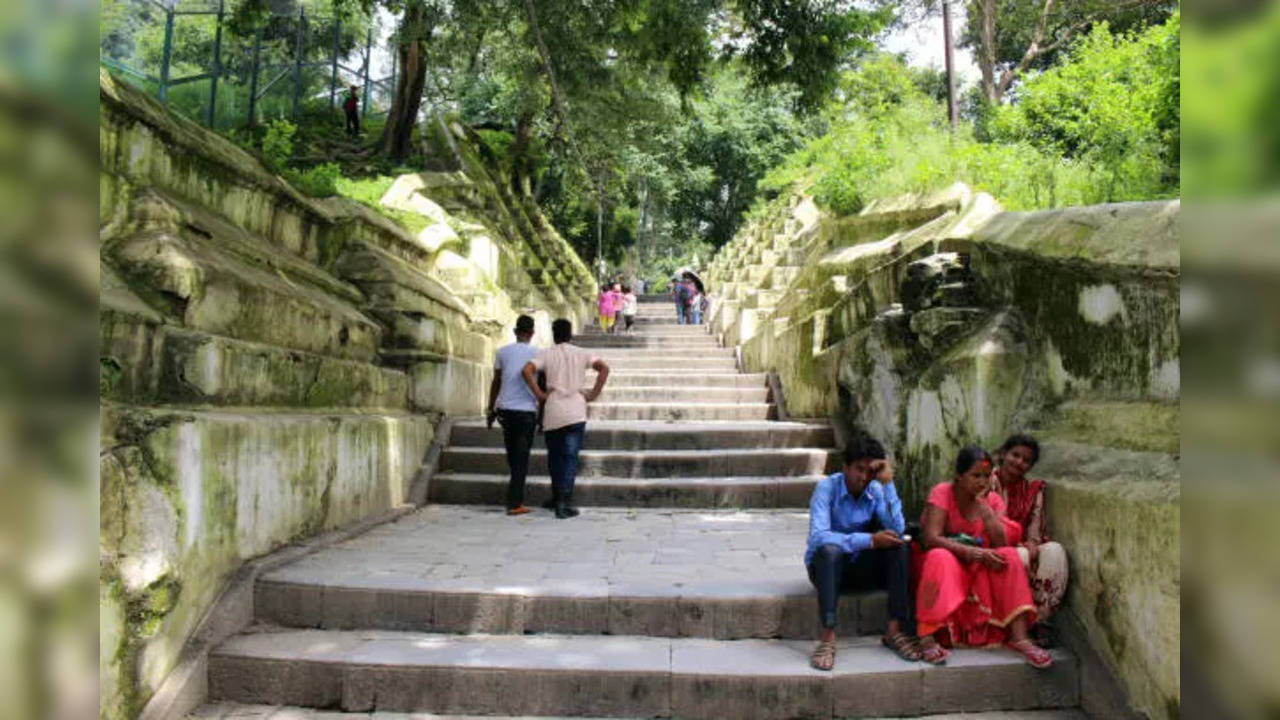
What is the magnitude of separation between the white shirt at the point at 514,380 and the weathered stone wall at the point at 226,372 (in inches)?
38.5

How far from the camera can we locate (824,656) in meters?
3.74

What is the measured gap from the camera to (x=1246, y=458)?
2.50ft

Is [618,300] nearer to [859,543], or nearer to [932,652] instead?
[859,543]

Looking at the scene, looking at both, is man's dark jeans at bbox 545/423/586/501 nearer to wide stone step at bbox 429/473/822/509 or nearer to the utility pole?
wide stone step at bbox 429/473/822/509

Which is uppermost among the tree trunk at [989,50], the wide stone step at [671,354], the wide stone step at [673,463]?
the tree trunk at [989,50]

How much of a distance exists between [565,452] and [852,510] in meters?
3.15

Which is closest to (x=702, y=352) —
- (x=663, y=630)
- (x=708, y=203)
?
(x=663, y=630)

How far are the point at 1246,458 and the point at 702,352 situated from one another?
44.3ft

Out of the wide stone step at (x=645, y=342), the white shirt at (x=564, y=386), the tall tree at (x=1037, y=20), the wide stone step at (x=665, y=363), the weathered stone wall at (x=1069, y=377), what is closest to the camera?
the weathered stone wall at (x=1069, y=377)

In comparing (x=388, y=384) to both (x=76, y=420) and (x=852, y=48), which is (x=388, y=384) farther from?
(x=76, y=420)

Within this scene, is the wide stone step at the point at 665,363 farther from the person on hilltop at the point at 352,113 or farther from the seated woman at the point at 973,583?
the person on hilltop at the point at 352,113

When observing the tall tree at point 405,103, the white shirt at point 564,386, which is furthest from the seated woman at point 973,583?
the tall tree at point 405,103

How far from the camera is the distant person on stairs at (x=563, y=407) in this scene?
6.79m

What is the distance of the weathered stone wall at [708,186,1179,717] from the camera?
3.47m
